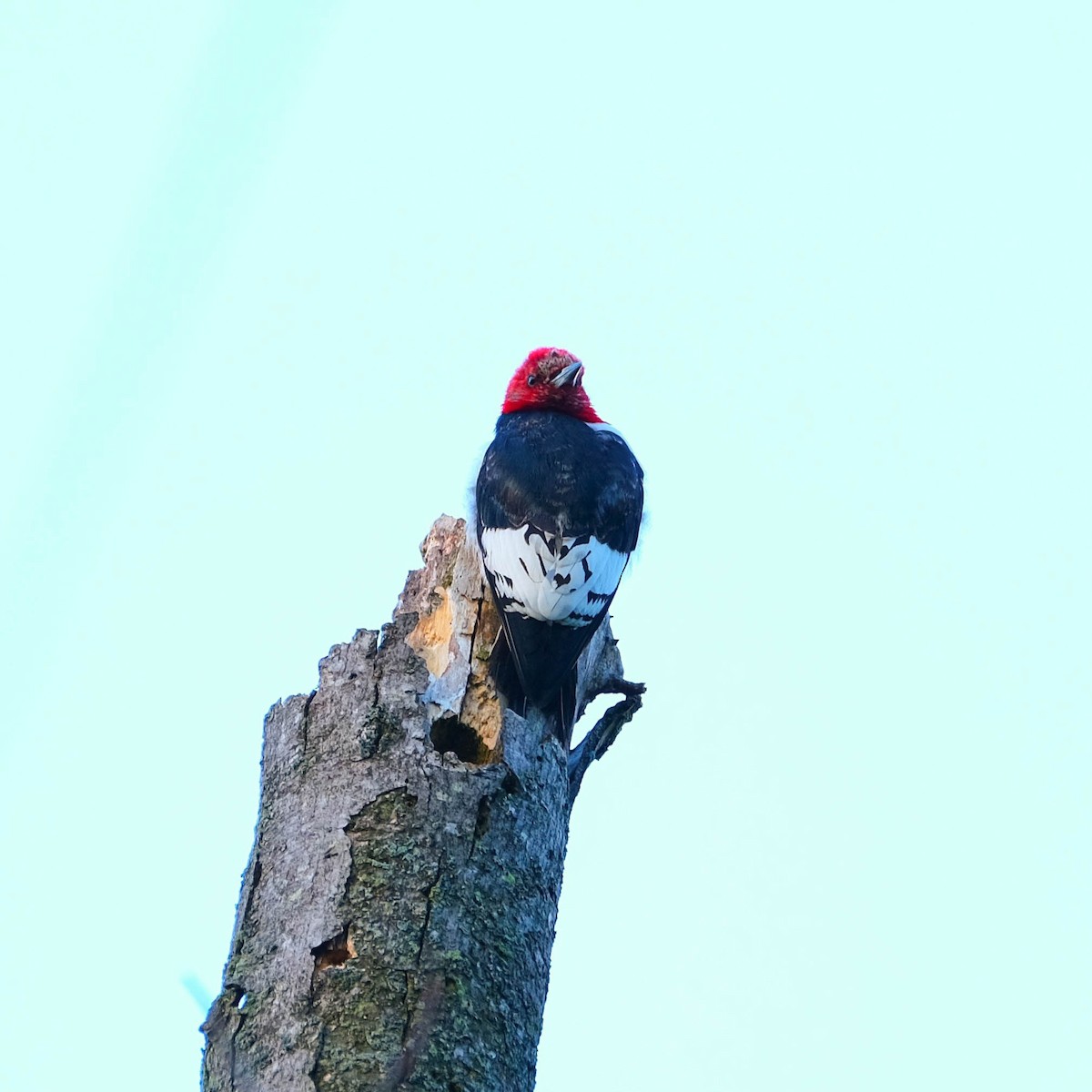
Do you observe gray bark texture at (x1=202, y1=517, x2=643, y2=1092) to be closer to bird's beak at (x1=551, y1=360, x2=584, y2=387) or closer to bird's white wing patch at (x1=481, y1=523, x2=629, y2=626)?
bird's white wing patch at (x1=481, y1=523, x2=629, y2=626)

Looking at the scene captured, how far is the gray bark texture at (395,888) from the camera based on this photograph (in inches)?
103

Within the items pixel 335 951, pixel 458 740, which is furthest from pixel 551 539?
pixel 335 951

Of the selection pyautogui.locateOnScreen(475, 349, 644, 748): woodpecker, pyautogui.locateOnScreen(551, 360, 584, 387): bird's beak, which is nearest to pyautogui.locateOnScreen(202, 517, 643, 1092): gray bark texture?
pyautogui.locateOnScreen(475, 349, 644, 748): woodpecker

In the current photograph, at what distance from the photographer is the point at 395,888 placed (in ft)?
9.30

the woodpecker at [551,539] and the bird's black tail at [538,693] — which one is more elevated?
the woodpecker at [551,539]

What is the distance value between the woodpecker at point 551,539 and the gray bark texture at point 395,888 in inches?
7.8

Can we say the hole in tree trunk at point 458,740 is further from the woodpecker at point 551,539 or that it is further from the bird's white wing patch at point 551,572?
the bird's white wing patch at point 551,572

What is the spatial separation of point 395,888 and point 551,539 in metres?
1.57

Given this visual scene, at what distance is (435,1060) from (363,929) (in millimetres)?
310

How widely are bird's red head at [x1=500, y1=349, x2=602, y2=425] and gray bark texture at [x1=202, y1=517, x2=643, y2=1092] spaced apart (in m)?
2.08

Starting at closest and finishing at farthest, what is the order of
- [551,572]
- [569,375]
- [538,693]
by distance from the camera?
[538,693], [551,572], [569,375]

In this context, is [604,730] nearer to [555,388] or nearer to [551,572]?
[551,572]

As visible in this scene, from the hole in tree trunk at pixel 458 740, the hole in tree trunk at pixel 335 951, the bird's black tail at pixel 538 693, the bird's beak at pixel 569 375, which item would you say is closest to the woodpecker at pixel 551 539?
the bird's black tail at pixel 538 693

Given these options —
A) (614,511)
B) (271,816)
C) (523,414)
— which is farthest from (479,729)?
(523,414)
